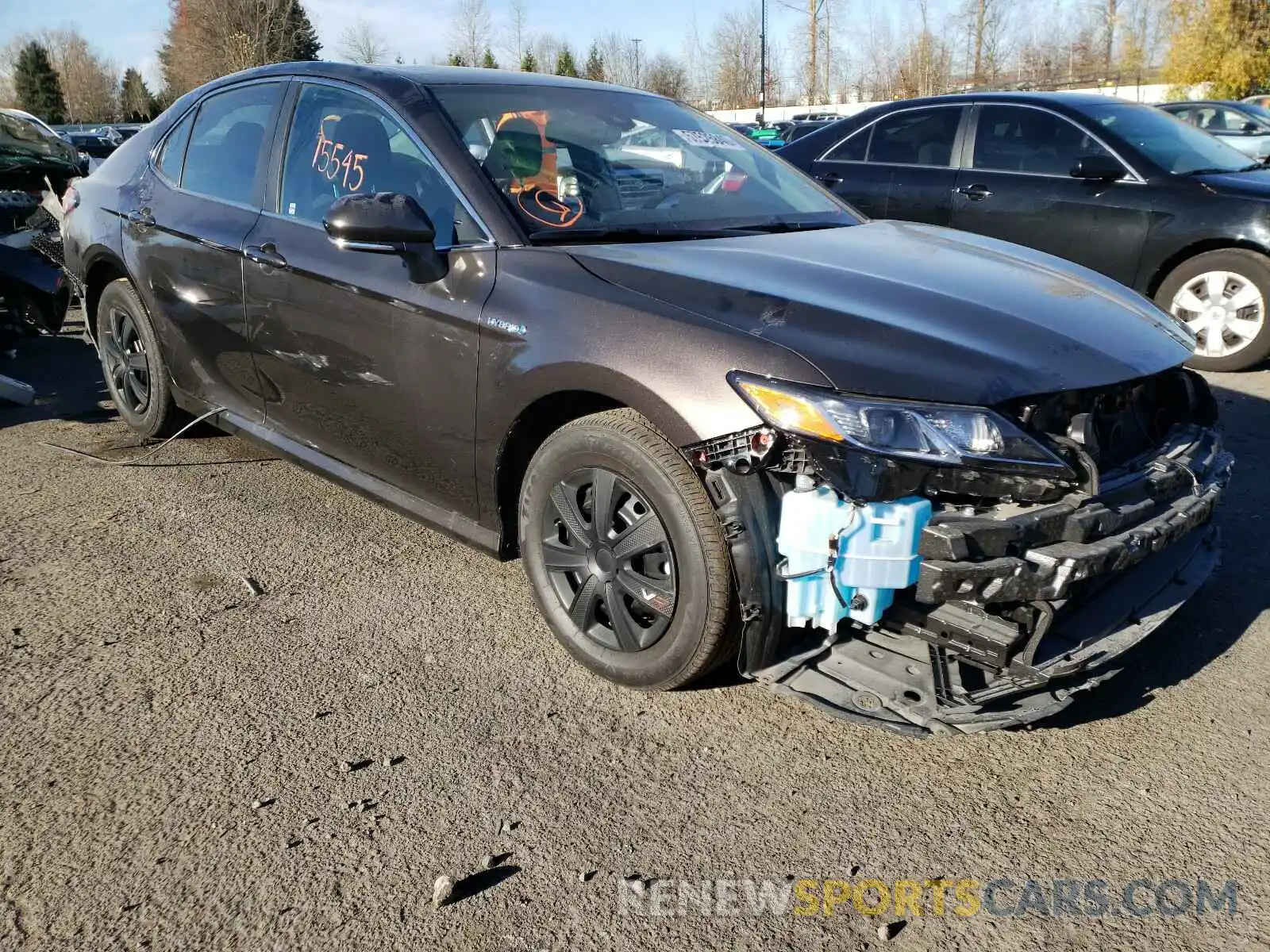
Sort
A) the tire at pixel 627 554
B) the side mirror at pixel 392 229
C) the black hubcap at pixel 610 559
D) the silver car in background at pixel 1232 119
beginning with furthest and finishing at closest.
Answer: the silver car in background at pixel 1232 119
the side mirror at pixel 392 229
the black hubcap at pixel 610 559
the tire at pixel 627 554

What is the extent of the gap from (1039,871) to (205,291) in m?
3.44

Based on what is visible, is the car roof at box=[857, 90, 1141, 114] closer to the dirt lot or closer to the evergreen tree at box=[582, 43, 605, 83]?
the dirt lot

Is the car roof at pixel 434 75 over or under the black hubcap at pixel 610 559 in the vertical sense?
over

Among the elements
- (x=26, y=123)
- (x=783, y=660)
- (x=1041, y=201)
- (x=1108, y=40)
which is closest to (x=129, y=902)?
(x=783, y=660)

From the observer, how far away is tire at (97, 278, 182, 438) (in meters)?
4.50

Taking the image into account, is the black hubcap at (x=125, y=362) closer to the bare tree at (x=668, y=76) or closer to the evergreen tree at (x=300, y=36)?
the evergreen tree at (x=300, y=36)

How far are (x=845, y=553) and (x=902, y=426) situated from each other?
1.01 feet

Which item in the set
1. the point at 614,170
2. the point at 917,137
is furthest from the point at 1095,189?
the point at 614,170

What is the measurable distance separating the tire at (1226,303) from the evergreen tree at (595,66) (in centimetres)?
5258

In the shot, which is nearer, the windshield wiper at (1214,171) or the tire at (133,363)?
the tire at (133,363)

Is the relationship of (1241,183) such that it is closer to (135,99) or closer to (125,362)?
(125,362)

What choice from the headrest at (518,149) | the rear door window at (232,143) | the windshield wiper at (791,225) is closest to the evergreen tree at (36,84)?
the rear door window at (232,143)

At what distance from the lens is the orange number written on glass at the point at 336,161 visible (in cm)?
335

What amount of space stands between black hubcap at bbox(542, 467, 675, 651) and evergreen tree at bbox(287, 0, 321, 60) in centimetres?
3584
